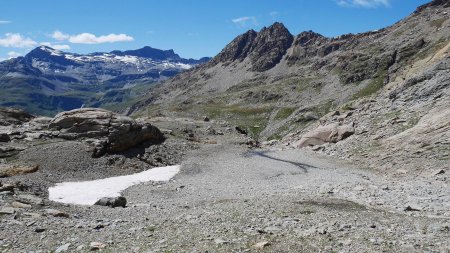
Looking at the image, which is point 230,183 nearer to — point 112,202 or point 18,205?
point 112,202

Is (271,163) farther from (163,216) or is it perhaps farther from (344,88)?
(344,88)

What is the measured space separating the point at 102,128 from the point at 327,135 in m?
33.0

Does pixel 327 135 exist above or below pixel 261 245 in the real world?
above

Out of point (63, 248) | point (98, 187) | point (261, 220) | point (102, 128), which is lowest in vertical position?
point (98, 187)

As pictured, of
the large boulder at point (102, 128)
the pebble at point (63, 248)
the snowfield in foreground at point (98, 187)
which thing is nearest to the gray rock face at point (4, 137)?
the large boulder at point (102, 128)

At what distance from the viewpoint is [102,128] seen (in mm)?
54031

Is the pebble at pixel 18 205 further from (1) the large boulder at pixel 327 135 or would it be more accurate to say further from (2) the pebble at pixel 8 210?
(1) the large boulder at pixel 327 135

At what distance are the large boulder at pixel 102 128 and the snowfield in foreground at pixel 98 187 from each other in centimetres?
748

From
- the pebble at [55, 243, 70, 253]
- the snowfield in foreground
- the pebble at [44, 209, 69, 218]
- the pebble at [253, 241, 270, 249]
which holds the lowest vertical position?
the snowfield in foreground

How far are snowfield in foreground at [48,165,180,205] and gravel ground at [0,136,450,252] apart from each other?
2.25 meters

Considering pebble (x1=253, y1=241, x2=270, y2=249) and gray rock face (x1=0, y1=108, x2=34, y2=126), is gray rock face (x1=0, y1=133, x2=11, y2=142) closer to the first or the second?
gray rock face (x1=0, y1=108, x2=34, y2=126)

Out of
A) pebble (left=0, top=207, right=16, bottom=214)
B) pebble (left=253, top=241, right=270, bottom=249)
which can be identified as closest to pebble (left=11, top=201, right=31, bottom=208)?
pebble (left=0, top=207, right=16, bottom=214)

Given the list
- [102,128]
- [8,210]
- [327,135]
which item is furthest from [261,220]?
[327,135]

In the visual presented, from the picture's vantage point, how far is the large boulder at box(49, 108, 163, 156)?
5244 centimetres
